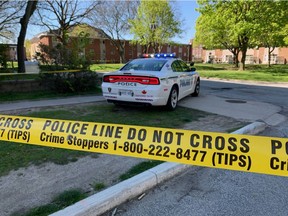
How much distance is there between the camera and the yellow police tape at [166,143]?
7.59 feet

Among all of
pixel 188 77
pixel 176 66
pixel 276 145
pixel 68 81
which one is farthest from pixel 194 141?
pixel 68 81

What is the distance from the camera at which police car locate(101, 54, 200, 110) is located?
6547 mm

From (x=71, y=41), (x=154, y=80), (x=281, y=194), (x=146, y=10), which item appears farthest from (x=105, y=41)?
(x=281, y=194)

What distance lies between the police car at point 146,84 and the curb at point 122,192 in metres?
3.00

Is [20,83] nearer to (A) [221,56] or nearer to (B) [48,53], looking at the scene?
(B) [48,53]

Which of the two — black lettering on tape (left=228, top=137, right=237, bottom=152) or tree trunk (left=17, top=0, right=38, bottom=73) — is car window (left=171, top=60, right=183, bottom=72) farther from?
tree trunk (left=17, top=0, right=38, bottom=73)

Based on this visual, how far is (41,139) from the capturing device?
296cm

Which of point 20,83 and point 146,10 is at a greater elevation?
point 146,10

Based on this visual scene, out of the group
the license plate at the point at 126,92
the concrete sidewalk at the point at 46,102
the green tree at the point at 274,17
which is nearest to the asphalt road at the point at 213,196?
the license plate at the point at 126,92

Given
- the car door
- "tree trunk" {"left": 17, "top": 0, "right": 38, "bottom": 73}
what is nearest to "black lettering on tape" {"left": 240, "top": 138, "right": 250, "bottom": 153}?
the car door

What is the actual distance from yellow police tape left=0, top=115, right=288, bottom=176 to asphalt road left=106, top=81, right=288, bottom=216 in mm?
715

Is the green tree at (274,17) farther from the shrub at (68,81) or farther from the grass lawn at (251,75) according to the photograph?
the shrub at (68,81)

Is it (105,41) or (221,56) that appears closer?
(105,41)

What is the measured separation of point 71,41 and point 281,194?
29.2ft
